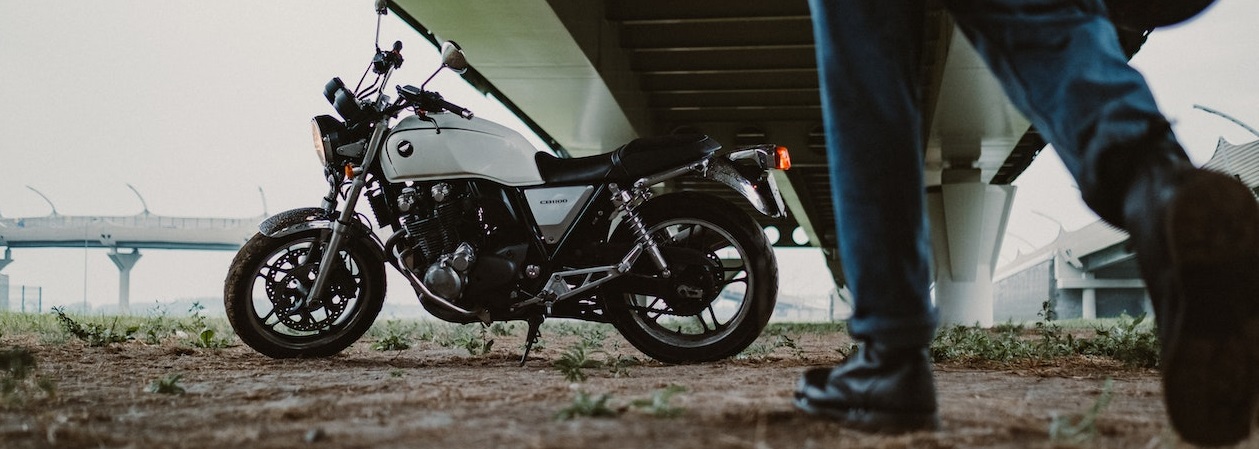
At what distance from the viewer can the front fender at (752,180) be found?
518cm

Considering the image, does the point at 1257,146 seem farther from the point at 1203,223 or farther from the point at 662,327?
the point at 1203,223

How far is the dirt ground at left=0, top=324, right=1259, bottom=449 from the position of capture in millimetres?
1965

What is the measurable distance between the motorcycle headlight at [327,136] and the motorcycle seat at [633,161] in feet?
4.04

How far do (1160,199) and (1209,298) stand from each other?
0.18 m

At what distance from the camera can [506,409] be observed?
255cm

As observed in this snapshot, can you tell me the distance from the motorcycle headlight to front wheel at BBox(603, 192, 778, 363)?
1892 millimetres

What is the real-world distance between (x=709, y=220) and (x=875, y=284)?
338 cm

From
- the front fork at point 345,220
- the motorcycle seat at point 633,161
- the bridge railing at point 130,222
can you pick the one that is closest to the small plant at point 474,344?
the front fork at point 345,220

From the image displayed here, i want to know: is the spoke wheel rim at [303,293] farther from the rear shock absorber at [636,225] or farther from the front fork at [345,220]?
the rear shock absorber at [636,225]

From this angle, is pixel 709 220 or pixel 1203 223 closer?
pixel 1203 223

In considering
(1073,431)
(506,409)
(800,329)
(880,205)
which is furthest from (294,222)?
(800,329)

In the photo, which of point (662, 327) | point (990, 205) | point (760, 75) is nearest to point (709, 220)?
point (662, 327)

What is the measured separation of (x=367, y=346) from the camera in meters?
7.02

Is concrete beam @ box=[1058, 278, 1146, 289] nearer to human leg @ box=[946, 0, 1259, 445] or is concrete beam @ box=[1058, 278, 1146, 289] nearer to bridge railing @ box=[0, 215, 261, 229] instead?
bridge railing @ box=[0, 215, 261, 229]
